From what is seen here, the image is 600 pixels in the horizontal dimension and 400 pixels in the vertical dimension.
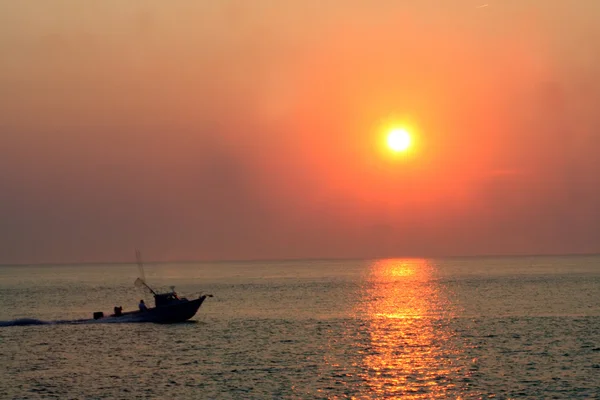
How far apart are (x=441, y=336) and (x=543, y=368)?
2386cm

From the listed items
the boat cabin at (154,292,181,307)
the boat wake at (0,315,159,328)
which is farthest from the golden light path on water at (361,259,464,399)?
the boat wake at (0,315,159,328)

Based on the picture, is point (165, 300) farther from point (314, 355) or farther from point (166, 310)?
point (314, 355)

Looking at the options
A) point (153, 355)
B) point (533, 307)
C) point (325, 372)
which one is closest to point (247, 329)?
point (153, 355)

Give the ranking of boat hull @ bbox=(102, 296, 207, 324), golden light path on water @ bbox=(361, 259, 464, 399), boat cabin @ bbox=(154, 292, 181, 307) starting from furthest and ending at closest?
boat cabin @ bbox=(154, 292, 181, 307) < boat hull @ bbox=(102, 296, 207, 324) < golden light path on water @ bbox=(361, 259, 464, 399)

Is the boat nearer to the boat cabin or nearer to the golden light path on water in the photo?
the boat cabin

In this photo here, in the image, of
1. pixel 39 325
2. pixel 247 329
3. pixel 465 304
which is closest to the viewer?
pixel 247 329

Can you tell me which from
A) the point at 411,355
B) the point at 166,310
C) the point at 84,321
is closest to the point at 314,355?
the point at 411,355

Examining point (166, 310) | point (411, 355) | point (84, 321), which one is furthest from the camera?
point (84, 321)

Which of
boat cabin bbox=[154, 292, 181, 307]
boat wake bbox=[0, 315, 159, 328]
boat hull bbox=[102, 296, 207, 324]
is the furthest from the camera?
boat wake bbox=[0, 315, 159, 328]

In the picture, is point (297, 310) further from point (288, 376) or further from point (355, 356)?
point (288, 376)

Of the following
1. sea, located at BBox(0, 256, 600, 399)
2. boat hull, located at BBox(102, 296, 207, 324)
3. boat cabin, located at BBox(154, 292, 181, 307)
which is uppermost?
boat cabin, located at BBox(154, 292, 181, 307)

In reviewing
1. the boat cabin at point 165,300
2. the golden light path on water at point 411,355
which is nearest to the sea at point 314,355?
the golden light path on water at point 411,355

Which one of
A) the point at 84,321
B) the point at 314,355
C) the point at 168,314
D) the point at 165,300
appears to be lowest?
the point at 314,355

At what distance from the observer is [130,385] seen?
59.6 metres
